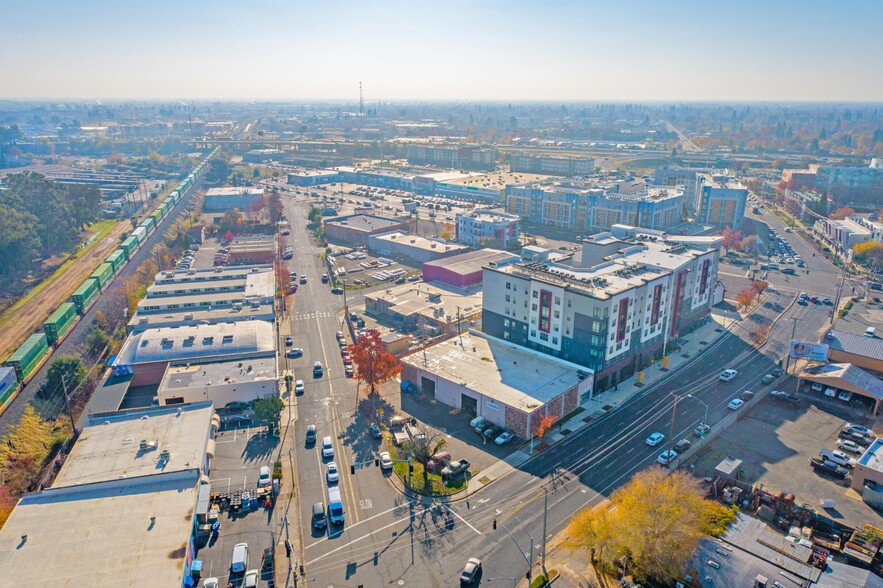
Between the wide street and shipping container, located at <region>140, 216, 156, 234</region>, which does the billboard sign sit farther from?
shipping container, located at <region>140, 216, 156, 234</region>

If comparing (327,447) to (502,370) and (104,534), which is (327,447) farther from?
(502,370)

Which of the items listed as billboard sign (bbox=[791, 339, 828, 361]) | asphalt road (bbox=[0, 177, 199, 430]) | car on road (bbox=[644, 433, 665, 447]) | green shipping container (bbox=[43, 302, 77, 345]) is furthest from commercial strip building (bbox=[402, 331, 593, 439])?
green shipping container (bbox=[43, 302, 77, 345])

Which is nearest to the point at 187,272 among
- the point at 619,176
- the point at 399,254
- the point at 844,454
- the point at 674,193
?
the point at 399,254

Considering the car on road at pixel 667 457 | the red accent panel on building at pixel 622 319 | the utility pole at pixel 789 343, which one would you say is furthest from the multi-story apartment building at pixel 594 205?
the car on road at pixel 667 457

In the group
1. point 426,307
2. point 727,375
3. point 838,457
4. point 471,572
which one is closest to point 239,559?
point 471,572

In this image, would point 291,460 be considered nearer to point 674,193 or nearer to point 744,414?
point 744,414

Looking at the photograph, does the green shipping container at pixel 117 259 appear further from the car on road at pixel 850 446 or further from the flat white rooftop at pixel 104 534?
the car on road at pixel 850 446

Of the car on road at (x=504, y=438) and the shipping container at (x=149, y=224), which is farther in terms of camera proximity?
the shipping container at (x=149, y=224)

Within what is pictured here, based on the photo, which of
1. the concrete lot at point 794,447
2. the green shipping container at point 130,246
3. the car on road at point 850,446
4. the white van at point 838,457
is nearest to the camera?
the concrete lot at point 794,447
